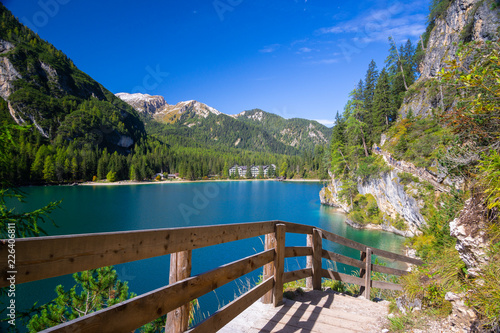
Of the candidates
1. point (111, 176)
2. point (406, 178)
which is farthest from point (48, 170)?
point (406, 178)

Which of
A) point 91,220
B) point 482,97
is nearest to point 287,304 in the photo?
point 482,97

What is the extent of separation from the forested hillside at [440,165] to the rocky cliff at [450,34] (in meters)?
0.12

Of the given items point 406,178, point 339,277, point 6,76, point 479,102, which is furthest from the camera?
point 6,76

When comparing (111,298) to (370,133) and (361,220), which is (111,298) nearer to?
(361,220)

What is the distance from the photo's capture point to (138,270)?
18328 millimetres

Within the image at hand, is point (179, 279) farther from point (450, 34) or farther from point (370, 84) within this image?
point (370, 84)

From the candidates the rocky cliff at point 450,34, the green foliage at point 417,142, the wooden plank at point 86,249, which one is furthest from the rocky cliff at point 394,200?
the wooden plank at point 86,249

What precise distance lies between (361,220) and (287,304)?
31857 mm

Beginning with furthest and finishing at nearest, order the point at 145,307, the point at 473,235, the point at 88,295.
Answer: the point at 88,295 → the point at 473,235 → the point at 145,307

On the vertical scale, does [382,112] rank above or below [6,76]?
below

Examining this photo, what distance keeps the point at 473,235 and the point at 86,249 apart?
4.35m

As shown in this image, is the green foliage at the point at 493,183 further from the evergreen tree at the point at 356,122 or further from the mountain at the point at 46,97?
the mountain at the point at 46,97

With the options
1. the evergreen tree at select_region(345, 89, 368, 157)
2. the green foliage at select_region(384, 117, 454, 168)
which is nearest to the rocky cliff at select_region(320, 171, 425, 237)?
the green foliage at select_region(384, 117, 454, 168)

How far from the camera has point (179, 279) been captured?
2098 mm
